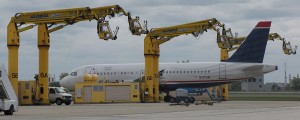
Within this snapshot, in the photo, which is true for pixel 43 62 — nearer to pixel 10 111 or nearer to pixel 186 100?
pixel 186 100

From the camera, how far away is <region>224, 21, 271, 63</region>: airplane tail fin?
6372 centimetres

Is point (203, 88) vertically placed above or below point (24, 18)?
below

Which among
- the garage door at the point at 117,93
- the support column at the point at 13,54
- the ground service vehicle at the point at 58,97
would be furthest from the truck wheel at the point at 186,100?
the support column at the point at 13,54

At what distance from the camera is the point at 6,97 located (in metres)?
33.9

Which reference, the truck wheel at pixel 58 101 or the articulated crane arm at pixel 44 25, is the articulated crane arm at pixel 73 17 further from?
the truck wheel at pixel 58 101

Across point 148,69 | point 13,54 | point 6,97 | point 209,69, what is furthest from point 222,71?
point 6,97

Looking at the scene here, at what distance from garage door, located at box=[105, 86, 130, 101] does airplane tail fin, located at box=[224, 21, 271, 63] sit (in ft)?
40.1

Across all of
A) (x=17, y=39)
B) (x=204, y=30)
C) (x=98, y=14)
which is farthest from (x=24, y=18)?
(x=204, y=30)

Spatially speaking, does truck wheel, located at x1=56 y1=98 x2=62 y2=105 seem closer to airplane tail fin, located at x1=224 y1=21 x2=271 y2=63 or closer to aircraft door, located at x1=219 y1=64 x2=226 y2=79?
aircraft door, located at x1=219 y1=64 x2=226 y2=79

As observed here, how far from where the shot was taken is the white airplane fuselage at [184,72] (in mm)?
63656

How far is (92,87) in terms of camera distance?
6125 centimetres

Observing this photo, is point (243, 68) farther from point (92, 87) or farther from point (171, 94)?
point (92, 87)

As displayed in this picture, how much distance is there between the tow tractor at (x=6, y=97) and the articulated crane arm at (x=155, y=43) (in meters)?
28.7

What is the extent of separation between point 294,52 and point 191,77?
1723cm
